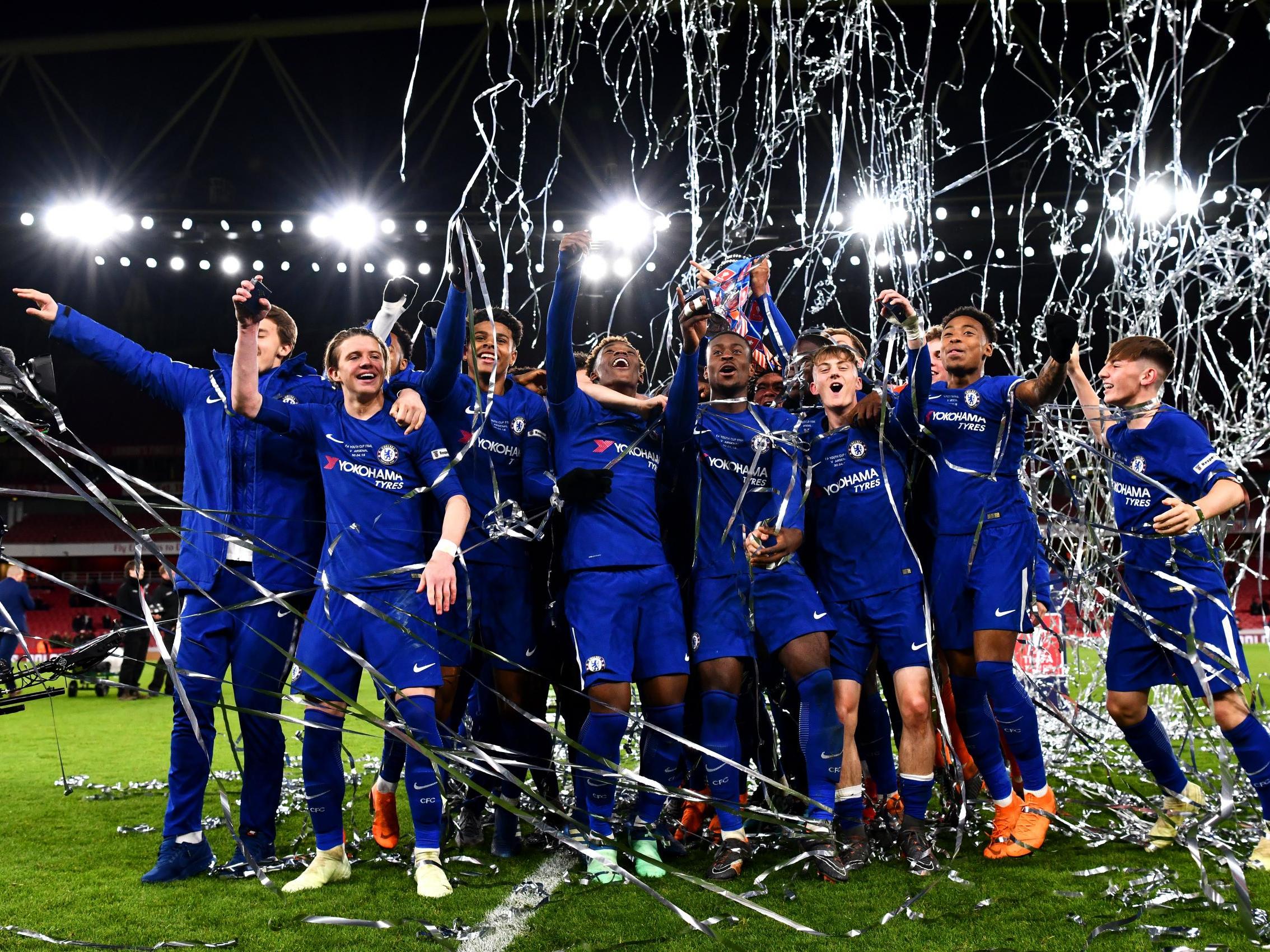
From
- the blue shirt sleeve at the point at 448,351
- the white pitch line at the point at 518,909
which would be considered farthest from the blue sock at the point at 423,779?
the blue shirt sleeve at the point at 448,351

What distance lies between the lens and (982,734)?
13.7 feet

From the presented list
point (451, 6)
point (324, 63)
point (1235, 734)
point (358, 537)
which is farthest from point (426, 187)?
point (1235, 734)

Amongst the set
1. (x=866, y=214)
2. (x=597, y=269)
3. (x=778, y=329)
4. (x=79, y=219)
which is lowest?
(x=778, y=329)

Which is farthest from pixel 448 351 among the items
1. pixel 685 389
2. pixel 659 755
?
pixel 659 755

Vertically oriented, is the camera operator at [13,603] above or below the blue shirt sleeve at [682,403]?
below

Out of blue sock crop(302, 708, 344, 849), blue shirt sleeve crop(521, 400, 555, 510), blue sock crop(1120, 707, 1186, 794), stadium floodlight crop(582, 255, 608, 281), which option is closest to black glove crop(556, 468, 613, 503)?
blue shirt sleeve crop(521, 400, 555, 510)

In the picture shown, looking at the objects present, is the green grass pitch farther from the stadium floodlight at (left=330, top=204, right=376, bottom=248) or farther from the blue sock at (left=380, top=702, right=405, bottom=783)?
the stadium floodlight at (left=330, top=204, right=376, bottom=248)

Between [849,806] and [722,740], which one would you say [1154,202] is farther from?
[722,740]

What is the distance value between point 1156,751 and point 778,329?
259 cm

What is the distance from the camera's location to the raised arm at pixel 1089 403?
4379mm

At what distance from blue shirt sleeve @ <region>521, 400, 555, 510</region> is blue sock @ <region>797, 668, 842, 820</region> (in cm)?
133

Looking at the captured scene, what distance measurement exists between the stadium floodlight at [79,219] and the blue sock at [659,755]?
45.2 feet

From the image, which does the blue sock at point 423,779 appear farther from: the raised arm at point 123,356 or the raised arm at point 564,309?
the raised arm at point 123,356

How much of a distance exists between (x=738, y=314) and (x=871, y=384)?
2.89ft
